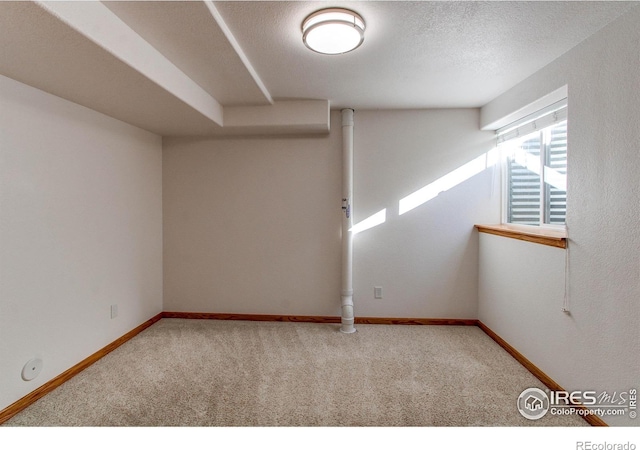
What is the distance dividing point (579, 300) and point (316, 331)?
6.75 ft

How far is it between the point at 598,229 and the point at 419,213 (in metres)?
1.53

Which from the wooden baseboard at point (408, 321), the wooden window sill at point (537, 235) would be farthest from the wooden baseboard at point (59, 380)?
the wooden window sill at point (537, 235)

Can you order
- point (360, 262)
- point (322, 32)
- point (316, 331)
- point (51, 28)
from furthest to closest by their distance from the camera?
point (360, 262), point (316, 331), point (322, 32), point (51, 28)

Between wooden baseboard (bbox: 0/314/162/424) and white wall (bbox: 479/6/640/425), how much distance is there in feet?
10.9

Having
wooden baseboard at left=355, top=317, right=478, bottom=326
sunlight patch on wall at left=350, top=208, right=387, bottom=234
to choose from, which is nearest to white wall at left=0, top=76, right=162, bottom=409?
sunlight patch on wall at left=350, top=208, right=387, bottom=234

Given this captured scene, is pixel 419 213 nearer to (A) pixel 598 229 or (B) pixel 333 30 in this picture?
(A) pixel 598 229

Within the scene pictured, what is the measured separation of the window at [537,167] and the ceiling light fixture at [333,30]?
161 centimetres

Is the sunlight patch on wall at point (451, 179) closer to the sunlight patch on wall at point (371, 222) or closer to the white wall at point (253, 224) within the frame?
the sunlight patch on wall at point (371, 222)

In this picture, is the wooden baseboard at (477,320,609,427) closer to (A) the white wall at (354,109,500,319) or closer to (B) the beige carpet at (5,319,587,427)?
(B) the beige carpet at (5,319,587,427)

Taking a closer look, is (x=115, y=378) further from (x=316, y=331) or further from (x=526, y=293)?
(x=526, y=293)

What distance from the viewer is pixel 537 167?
249 cm

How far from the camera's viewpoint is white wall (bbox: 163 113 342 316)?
3150 mm

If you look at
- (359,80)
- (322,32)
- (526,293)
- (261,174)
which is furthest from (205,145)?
(526,293)

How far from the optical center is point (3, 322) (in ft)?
5.72
